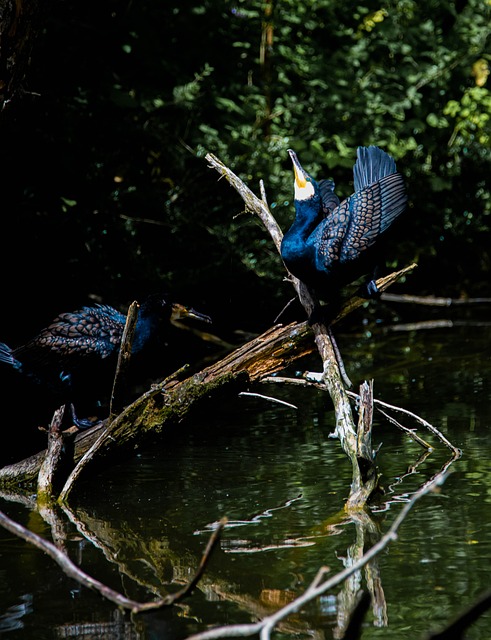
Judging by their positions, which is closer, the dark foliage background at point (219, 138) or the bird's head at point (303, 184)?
the bird's head at point (303, 184)

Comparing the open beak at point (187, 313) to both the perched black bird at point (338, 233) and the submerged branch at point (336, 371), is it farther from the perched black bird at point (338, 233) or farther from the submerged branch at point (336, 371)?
the perched black bird at point (338, 233)

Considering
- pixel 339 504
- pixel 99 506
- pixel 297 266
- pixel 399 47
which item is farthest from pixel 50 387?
pixel 399 47

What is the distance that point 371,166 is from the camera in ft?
16.2

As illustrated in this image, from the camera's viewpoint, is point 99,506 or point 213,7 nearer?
point 99,506

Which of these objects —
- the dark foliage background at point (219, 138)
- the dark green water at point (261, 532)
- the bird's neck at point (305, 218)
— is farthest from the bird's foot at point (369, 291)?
the dark foliage background at point (219, 138)

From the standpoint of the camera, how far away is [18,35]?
434 cm

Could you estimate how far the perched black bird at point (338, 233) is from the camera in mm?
4473

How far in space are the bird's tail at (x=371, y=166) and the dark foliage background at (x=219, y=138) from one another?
0.66 m

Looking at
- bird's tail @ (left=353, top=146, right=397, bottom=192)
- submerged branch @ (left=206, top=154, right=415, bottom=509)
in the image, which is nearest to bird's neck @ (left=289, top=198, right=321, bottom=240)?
Result: submerged branch @ (left=206, top=154, right=415, bottom=509)

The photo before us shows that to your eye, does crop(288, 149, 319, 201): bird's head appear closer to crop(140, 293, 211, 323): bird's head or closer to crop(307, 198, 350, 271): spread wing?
crop(307, 198, 350, 271): spread wing

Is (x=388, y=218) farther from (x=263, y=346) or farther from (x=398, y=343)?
(x=398, y=343)

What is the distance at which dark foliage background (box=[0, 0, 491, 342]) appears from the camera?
639cm

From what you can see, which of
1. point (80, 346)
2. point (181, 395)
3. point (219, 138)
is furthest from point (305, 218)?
point (219, 138)

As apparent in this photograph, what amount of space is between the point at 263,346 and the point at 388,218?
35.4 inches
